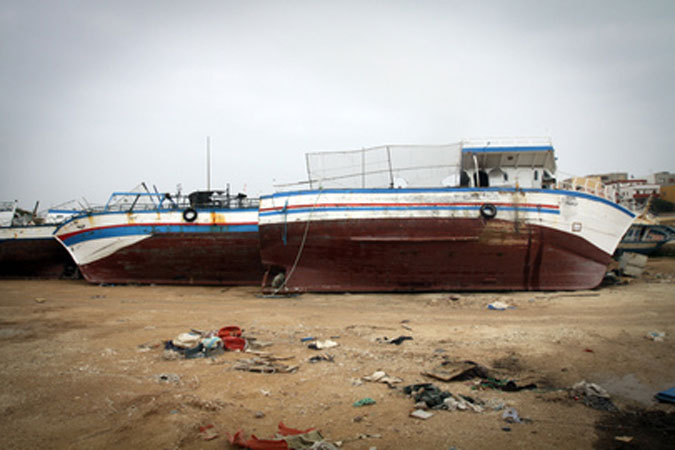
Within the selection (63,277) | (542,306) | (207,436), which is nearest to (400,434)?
(207,436)

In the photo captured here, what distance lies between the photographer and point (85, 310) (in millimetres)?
10086

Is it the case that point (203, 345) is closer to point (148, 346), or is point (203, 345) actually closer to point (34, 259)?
point (148, 346)

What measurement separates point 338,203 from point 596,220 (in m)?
7.98

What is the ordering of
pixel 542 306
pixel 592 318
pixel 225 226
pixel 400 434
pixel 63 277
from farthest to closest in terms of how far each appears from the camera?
pixel 63 277
pixel 225 226
pixel 542 306
pixel 592 318
pixel 400 434

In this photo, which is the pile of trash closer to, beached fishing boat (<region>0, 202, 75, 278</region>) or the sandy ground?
the sandy ground

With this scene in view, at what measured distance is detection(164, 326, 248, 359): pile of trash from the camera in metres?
6.16

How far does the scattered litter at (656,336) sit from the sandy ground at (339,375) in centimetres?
11

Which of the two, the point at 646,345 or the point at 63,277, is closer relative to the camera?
the point at 646,345

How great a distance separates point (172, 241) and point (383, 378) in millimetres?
13143

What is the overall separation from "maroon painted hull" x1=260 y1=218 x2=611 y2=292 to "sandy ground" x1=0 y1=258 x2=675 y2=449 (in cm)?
200

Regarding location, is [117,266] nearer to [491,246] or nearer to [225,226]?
[225,226]

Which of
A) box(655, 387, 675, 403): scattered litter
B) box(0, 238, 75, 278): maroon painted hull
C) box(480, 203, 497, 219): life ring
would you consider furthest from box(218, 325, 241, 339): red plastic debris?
box(0, 238, 75, 278): maroon painted hull

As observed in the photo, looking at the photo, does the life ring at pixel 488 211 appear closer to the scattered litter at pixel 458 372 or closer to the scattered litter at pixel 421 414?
the scattered litter at pixel 458 372

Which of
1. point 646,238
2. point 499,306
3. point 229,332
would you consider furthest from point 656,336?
point 646,238
